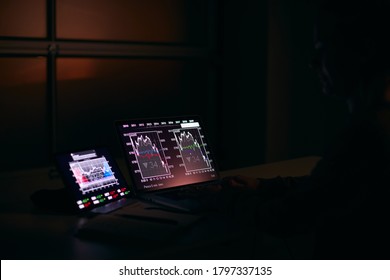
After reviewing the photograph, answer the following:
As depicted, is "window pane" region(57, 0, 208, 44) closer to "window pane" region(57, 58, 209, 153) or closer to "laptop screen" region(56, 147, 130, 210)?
"window pane" region(57, 58, 209, 153)

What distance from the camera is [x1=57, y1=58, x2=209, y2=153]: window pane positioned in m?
3.54

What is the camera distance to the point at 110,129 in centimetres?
375

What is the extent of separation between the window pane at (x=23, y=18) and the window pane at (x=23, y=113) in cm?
14

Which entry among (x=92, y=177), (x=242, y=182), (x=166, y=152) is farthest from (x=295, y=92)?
(x=92, y=177)

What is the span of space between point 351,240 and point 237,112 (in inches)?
102

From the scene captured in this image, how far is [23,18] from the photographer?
3.28 meters

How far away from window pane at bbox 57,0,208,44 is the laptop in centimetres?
100

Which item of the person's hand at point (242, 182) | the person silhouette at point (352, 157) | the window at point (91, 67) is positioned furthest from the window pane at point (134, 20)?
the person silhouette at point (352, 157)

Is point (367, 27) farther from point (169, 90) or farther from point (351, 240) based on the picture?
point (169, 90)

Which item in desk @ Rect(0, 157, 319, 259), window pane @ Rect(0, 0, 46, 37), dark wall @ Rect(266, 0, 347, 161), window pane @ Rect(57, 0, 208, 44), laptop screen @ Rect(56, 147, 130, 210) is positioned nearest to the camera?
desk @ Rect(0, 157, 319, 259)

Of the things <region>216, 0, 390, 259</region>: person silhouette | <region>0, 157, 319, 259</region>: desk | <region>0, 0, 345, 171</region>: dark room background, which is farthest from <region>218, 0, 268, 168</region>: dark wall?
<region>216, 0, 390, 259</region>: person silhouette

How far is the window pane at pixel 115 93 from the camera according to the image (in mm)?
3535

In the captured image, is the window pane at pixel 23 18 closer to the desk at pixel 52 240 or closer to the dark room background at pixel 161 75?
the dark room background at pixel 161 75
